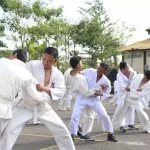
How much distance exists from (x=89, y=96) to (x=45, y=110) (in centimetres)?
245

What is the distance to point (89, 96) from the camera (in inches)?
318

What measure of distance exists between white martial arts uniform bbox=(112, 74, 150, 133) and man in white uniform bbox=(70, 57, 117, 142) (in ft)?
4.37

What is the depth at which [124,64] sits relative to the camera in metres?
9.27

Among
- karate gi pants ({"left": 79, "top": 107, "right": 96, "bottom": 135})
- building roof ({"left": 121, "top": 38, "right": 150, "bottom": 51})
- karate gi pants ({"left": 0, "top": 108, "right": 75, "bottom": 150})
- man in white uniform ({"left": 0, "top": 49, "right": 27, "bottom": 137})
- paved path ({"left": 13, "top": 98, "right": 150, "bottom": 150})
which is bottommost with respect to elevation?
paved path ({"left": 13, "top": 98, "right": 150, "bottom": 150})

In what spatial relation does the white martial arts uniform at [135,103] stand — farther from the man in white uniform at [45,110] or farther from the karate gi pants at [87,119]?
the man in white uniform at [45,110]

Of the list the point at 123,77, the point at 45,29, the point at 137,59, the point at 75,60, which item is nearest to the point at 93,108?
the point at 75,60

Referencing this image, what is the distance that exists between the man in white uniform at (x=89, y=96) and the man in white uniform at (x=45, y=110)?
2.03 m

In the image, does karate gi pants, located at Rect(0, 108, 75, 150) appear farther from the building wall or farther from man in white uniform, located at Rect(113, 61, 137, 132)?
the building wall

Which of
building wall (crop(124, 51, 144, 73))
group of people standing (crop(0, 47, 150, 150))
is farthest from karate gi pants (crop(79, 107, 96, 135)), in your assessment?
building wall (crop(124, 51, 144, 73))

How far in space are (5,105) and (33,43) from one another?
75.7 ft

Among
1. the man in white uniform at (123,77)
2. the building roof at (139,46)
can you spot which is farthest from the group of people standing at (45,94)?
the building roof at (139,46)

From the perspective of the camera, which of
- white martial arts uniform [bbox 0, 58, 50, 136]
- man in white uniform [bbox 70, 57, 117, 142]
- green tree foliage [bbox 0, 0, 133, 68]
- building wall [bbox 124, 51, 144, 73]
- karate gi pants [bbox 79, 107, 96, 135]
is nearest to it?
white martial arts uniform [bbox 0, 58, 50, 136]

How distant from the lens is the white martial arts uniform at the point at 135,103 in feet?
30.8

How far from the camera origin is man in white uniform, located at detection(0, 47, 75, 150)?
5461 mm
